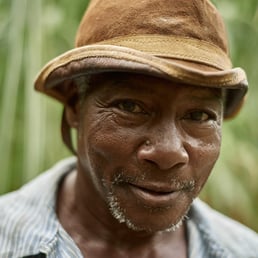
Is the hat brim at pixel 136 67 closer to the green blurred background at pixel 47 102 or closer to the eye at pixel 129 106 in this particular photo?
the eye at pixel 129 106

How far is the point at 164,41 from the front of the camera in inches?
55.0

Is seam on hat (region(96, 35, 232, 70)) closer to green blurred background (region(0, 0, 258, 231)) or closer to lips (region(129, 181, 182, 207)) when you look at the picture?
lips (region(129, 181, 182, 207))

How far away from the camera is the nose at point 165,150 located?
53.3 inches

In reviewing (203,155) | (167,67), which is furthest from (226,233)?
(167,67)

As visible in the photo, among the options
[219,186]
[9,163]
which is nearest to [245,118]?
[219,186]

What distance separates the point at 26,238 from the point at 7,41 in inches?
21.5

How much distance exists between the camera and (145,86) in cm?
140

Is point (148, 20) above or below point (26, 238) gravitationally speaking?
above

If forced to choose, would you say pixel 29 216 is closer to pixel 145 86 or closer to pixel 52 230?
pixel 52 230

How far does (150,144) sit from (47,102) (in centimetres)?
57

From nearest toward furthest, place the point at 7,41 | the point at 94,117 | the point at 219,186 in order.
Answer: the point at 94,117 → the point at 7,41 → the point at 219,186

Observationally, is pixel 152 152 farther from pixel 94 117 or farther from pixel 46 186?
pixel 46 186

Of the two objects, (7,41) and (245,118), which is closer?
(7,41)

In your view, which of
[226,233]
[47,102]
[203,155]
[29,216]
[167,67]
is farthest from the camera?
[47,102]
